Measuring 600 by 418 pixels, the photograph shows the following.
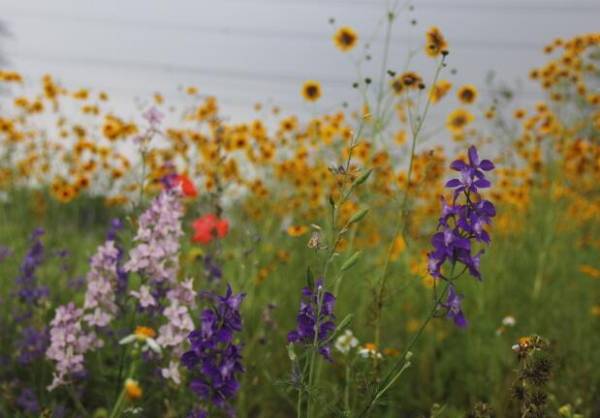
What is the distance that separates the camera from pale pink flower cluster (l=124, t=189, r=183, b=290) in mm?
2266

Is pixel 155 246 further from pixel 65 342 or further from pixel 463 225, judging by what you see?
pixel 463 225

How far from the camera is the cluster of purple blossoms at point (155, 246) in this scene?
2.27m

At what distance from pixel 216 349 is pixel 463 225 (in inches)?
24.9

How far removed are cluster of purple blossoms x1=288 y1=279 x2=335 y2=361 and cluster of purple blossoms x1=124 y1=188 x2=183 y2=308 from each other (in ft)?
2.20

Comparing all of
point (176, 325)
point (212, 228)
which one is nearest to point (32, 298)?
point (212, 228)

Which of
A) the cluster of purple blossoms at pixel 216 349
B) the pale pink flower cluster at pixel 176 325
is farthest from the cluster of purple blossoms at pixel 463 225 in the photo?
the pale pink flower cluster at pixel 176 325

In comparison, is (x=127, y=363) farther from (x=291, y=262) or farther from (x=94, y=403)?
(x=291, y=262)

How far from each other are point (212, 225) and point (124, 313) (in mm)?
705

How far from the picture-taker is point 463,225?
1.65 meters

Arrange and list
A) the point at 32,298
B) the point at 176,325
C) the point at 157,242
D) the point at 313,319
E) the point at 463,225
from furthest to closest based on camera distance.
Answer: the point at 32,298
the point at 157,242
the point at 176,325
the point at 313,319
the point at 463,225

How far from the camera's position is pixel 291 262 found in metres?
4.64

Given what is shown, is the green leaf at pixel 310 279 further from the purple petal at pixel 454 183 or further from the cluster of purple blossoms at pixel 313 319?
the purple petal at pixel 454 183

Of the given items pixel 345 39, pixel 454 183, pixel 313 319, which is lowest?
pixel 313 319

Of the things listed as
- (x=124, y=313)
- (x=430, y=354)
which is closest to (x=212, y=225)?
(x=124, y=313)
